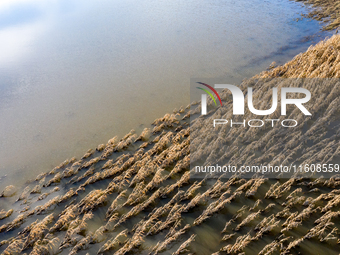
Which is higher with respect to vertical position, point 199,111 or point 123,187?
point 199,111

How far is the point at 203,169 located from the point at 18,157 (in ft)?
32.2

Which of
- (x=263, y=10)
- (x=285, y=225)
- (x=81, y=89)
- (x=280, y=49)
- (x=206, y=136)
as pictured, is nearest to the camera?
(x=285, y=225)

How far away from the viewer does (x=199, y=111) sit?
44.2ft

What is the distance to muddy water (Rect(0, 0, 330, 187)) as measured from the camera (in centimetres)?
1298

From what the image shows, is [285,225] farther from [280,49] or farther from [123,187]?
[280,49]

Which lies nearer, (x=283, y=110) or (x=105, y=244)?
(x=105, y=244)

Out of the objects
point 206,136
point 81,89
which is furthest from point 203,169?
point 81,89

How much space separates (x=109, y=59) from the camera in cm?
1920

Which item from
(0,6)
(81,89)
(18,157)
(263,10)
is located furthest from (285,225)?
(0,6)

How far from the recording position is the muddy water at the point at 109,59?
12977 mm

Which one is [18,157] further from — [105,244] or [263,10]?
[263,10]

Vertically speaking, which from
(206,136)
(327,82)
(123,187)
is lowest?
(123,187)

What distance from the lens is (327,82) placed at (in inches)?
460

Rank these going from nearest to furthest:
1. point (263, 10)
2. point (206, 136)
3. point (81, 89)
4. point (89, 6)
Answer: point (206, 136)
point (81, 89)
point (263, 10)
point (89, 6)
